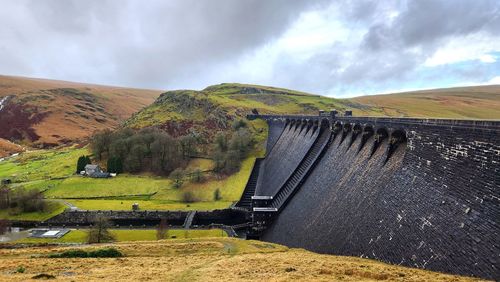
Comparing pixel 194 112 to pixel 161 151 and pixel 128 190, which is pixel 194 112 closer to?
pixel 161 151

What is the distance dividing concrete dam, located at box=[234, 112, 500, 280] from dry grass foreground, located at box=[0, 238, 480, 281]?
1.86 m

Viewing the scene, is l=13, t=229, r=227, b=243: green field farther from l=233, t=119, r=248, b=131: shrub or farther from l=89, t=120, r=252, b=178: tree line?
l=233, t=119, r=248, b=131: shrub

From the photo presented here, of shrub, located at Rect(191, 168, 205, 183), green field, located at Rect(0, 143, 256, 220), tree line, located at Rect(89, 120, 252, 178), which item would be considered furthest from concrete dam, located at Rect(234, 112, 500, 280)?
tree line, located at Rect(89, 120, 252, 178)

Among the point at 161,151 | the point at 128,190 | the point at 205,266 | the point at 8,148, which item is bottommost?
the point at 128,190

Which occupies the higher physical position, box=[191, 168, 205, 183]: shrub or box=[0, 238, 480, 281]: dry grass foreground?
box=[0, 238, 480, 281]: dry grass foreground

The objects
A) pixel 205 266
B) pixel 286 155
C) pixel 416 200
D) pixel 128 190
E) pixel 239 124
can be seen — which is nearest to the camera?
pixel 416 200

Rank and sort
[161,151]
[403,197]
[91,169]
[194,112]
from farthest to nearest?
[194,112] < [161,151] < [91,169] < [403,197]

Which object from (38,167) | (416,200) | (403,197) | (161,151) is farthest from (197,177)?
(416,200)

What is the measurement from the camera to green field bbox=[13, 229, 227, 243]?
69.2 meters

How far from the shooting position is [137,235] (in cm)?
7231

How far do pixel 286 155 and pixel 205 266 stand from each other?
5253cm

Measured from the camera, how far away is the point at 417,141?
33.3 meters

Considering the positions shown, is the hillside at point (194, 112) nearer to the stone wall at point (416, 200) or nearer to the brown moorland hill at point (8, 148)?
the brown moorland hill at point (8, 148)

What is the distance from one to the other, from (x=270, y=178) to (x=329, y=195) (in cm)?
4027
